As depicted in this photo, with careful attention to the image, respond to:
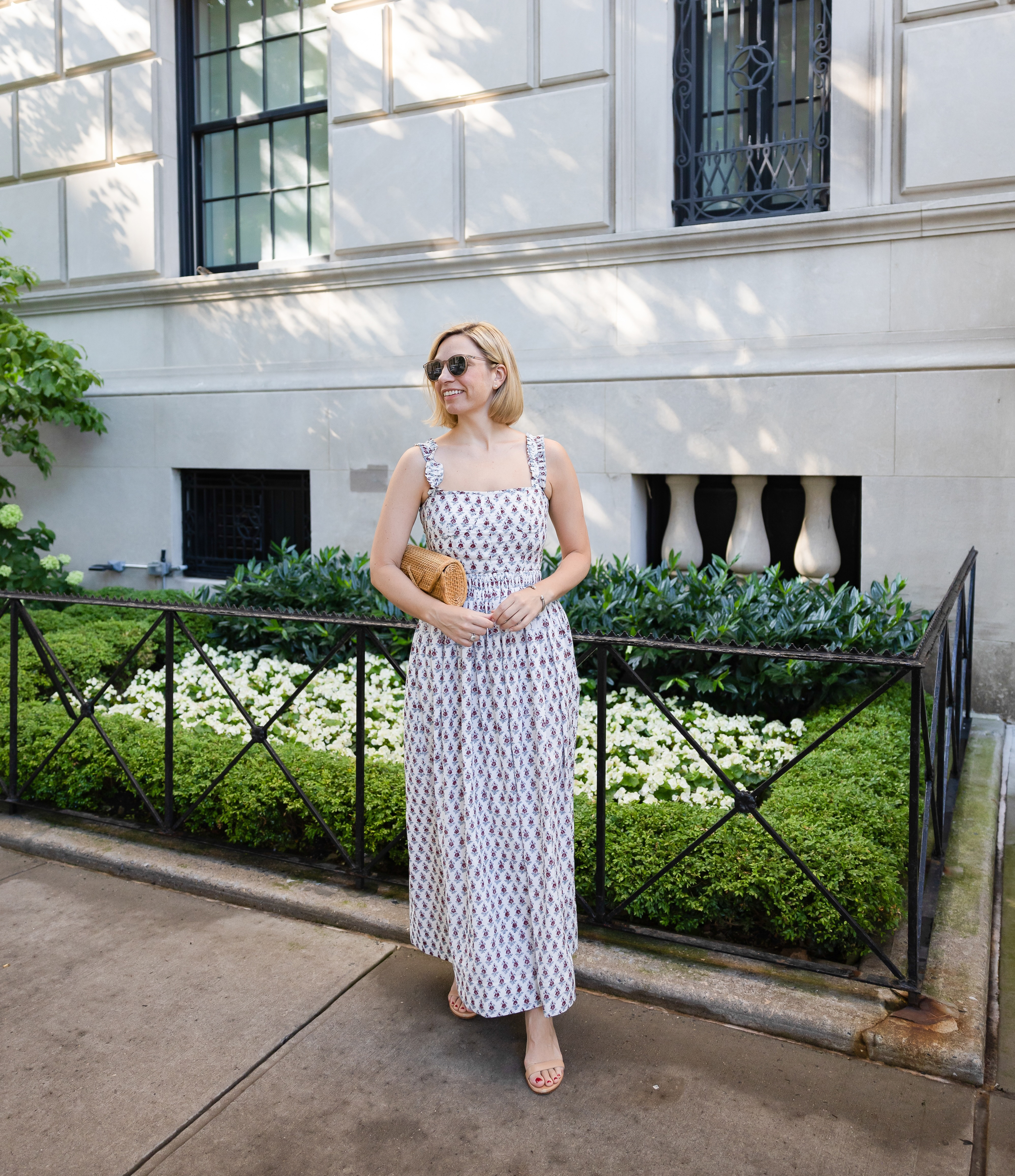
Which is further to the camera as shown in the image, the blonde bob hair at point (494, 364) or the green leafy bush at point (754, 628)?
the green leafy bush at point (754, 628)

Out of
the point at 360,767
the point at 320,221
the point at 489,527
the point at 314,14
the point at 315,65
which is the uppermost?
the point at 314,14

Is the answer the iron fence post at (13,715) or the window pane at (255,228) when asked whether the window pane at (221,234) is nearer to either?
the window pane at (255,228)

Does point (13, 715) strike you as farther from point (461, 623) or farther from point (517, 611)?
point (517, 611)

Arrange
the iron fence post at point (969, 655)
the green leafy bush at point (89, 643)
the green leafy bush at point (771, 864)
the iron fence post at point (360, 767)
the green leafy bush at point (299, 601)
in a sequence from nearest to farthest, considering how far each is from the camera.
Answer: the green leafy bush at point (771, 864), the iron fence post at point (360, 767), the iron fence post at point (969, 655), the green leafy bush at point (89, 643), the green leafy bush at point (299, 601)

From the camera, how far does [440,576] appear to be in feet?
9.44

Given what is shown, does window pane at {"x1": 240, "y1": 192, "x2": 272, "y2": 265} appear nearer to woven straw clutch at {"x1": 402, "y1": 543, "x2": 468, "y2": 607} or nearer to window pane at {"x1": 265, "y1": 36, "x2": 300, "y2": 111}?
window pane at {"x1": 265, "y1": 36, "x2": 300, "y2": 111}

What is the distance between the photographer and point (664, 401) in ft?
23.9

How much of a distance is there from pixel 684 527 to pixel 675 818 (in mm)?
3983

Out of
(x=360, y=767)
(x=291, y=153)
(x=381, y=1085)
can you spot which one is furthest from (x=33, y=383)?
(x=381, y=1085)

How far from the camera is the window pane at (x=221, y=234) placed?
9.55 metres

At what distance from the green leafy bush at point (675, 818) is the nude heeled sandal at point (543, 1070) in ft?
2.76

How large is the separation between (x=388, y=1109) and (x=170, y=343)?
26.4 ft

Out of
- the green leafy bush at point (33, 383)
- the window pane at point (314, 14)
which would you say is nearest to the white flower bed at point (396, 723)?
Result: the green leafy bush at point (33, 383)

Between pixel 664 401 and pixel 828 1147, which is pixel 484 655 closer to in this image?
pixel 828 1147
